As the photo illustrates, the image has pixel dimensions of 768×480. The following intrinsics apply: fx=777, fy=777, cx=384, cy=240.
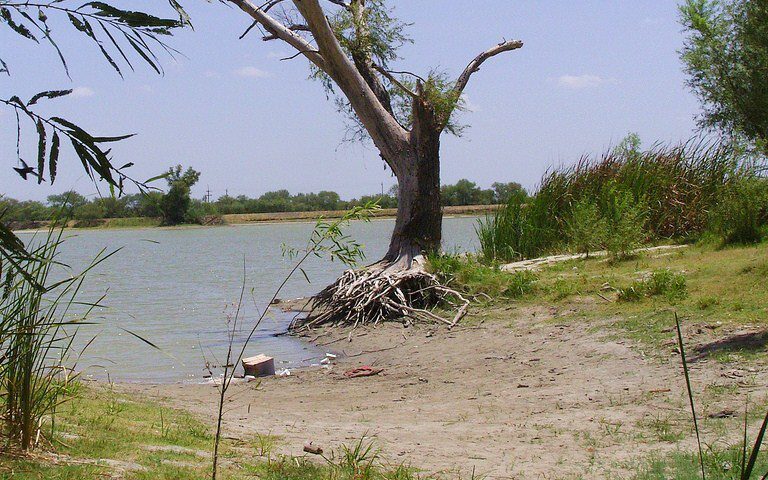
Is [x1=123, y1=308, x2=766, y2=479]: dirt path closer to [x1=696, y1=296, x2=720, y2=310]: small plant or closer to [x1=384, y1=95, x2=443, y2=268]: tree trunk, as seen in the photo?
[x1=696, y1=296, x2=720, y2=310]: small plant

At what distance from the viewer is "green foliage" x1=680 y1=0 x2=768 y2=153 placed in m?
9.49

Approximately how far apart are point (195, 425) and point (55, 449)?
5.34 feet

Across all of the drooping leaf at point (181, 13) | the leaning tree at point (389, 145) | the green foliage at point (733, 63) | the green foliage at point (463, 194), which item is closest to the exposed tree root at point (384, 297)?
the leaning tree at point (389, 145)

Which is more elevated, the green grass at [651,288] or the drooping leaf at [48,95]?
the drooping leaf at [48,95]

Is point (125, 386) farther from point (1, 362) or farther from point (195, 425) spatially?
point (1, 362)

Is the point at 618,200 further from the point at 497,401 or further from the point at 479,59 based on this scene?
the point at 497,401

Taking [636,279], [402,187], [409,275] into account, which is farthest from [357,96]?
[636,279]

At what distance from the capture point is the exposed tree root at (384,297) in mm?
13383

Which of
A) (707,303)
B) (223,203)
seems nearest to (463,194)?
(223,203)

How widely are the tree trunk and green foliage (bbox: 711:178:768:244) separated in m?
5.24

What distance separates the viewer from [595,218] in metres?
14.6

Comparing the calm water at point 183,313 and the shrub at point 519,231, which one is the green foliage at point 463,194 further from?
the shrub at point 519,231

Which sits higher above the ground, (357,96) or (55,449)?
(357,96)

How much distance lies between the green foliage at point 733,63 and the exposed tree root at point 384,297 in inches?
204
